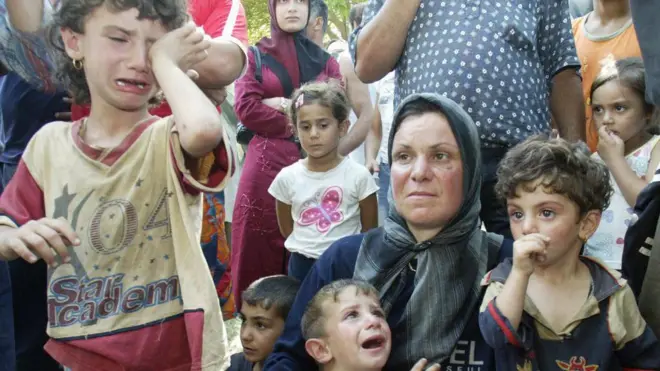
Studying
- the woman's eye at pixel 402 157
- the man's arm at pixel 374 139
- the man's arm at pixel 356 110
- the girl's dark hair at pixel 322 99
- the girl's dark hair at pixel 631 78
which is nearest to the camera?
the woman's eye at pixel 402 157

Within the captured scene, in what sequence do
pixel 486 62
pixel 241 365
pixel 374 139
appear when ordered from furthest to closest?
pixel 374 139 → pixel 241 365 → pixel 486 62

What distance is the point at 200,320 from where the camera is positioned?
223 cm

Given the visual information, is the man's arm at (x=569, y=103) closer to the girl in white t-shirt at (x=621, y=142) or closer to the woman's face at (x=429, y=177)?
the girl in white t-shirt at (x=621, y=142)

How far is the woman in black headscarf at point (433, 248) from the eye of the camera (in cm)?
244

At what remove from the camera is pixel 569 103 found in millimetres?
3166

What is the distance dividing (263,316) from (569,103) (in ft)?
5.15

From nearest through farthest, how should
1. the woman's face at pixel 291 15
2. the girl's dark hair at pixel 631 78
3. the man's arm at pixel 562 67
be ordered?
the man's arm at pixel 562 67 → the girl's dark hair at pixel 631 78 → the woman's face at pixel 291 15

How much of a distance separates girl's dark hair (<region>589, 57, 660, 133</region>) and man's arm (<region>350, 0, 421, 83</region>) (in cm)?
100

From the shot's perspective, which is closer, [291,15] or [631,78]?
[631,78]

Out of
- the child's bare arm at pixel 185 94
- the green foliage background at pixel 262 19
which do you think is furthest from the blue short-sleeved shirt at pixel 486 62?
the green foliage background at pixel 262 19

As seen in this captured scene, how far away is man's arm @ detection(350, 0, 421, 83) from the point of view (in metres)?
2.92

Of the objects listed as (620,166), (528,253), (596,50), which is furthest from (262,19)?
(528,253)

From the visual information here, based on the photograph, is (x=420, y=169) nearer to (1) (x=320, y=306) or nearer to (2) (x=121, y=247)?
(1) (x=320, y=306)

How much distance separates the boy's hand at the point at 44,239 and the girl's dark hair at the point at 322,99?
7.39ft
